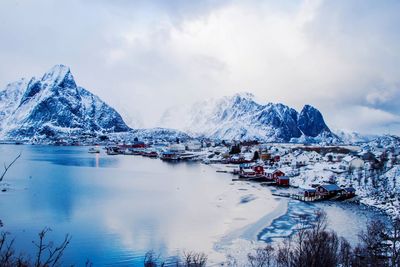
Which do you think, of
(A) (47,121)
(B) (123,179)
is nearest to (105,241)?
(B) (123,179)

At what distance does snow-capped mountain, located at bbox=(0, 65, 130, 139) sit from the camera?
148750 mm

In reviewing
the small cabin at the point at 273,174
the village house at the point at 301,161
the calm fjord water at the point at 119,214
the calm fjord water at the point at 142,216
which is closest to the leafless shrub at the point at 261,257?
the calm fjord water at the point at 142,216

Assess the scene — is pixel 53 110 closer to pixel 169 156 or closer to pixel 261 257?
pixel 169 156

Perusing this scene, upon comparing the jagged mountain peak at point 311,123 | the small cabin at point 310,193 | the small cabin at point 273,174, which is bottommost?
the small cabin at point 310,193

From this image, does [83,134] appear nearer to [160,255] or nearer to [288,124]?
[288,124]

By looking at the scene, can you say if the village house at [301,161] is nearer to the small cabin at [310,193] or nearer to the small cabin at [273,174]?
the small cabin at [273,174]

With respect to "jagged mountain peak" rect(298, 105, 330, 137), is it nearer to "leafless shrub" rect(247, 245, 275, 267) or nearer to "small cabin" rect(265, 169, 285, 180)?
"small cabin" rect(265, 169, 285, 180)

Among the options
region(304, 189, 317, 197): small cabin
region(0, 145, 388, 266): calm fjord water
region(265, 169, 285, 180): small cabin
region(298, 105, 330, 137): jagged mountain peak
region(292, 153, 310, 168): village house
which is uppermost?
region(298, 105, 330, 137): jagged mountain peak

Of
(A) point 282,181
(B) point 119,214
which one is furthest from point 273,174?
(B) point 119,214

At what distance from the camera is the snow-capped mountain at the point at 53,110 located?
149m

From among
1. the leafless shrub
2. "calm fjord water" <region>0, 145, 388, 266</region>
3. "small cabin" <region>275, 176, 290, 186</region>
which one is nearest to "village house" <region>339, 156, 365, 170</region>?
"small cabin" <region>275, 176, 290, 186</region>

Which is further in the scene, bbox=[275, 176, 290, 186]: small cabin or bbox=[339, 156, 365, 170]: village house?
bbox=[339, 156, 365, 170]: village house

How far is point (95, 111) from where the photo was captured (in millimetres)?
178250

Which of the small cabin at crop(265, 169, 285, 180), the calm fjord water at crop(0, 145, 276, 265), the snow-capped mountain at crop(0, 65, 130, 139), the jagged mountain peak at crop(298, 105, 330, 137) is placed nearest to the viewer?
the calm fjord water at crop(0, 145, 276, 265)
